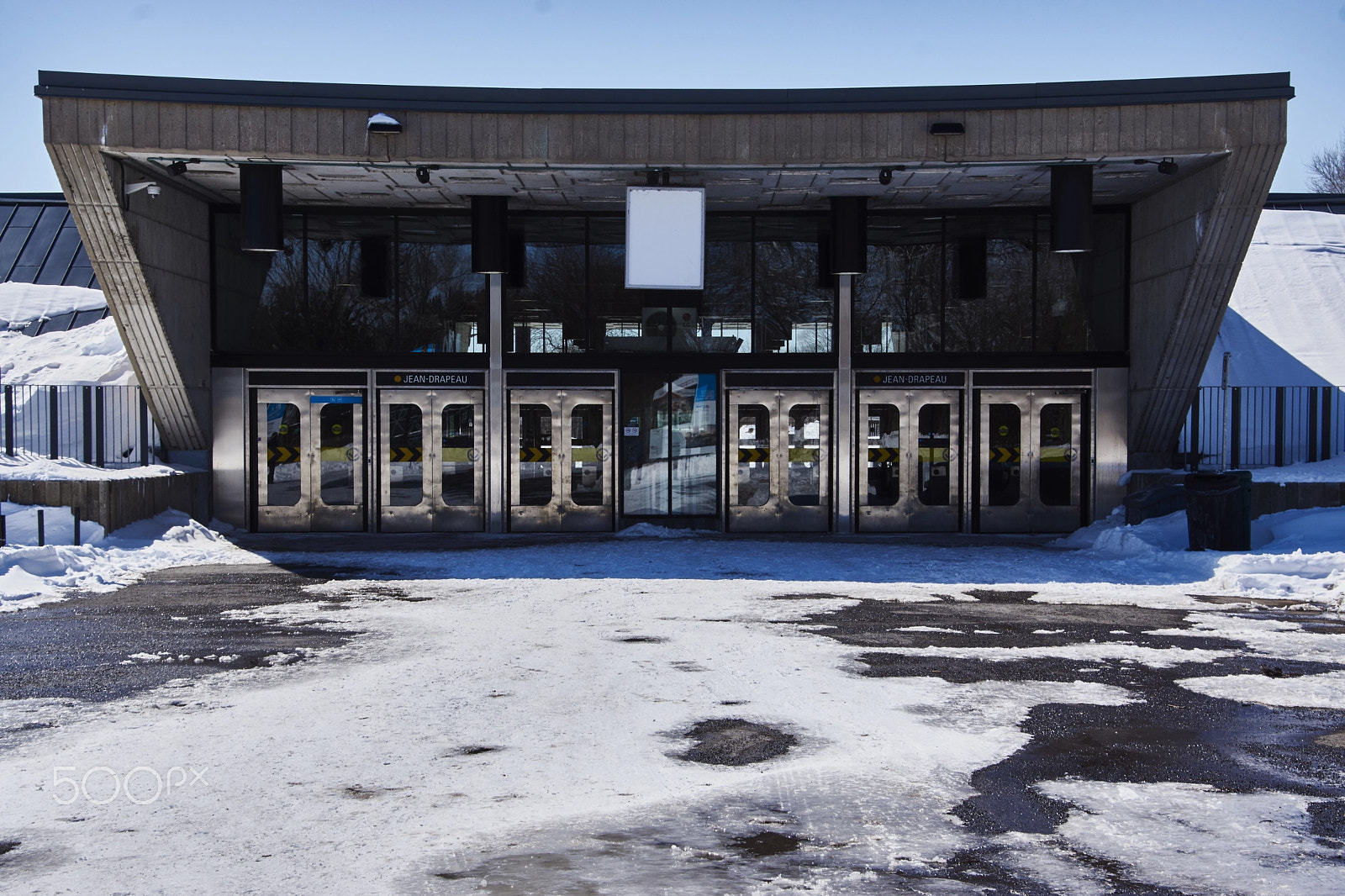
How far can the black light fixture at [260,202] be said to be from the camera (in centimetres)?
1522

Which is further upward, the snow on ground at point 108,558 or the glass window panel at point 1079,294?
the glass window panel at point 1079,294

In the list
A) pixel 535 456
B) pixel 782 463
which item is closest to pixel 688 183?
pixel 782 463

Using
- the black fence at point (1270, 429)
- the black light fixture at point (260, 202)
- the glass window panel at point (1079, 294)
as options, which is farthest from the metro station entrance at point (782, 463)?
the black light fixture at point (260, 202)

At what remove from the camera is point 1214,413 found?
2022cm

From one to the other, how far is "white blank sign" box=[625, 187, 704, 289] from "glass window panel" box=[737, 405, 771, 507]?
9.82ft

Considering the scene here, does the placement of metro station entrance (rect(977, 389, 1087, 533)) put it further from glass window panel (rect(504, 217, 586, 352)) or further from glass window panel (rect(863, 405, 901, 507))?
glass window panel (rect(504, 217, 586, 352))

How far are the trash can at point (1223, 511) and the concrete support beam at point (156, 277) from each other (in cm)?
1484

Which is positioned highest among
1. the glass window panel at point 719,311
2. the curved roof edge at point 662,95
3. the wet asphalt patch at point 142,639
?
the curved roof edge at point 662,95

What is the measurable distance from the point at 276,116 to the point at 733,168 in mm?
6333

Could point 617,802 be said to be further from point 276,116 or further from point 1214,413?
point 1214,413

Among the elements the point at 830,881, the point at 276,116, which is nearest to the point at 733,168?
the point at 276,116

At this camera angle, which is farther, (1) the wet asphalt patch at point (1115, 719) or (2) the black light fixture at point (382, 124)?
(2) the black light fixture at point (382, 124)

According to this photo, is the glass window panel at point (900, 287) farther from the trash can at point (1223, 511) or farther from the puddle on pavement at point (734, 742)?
the puddle on pavement at point (734, 742)

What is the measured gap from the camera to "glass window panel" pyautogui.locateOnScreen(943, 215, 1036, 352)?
18.0m
